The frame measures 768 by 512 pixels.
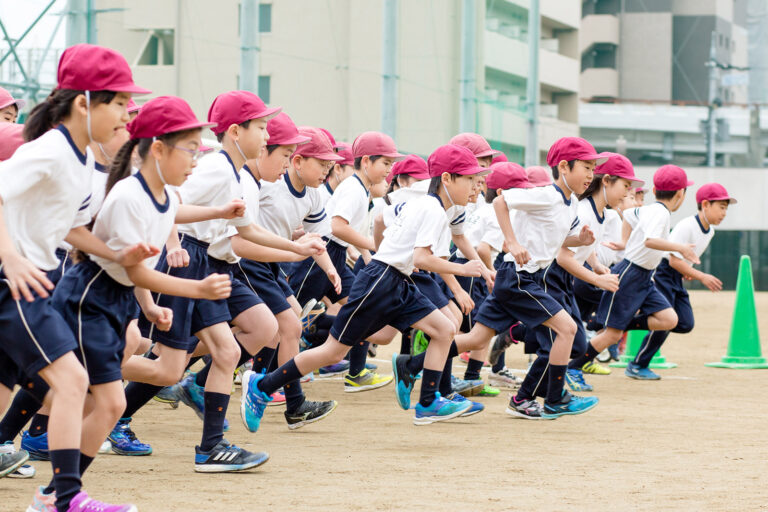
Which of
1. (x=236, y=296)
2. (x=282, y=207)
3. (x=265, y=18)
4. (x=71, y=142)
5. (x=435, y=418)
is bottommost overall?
(x=435, y=418)

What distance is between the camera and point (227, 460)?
562cm

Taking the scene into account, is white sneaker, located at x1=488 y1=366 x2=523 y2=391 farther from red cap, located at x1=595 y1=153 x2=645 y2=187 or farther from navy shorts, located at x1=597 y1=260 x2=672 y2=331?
red cap, located at x1=595 y1=153 x2=645 y2=187

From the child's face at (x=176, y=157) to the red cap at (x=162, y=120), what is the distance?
0.17 ft

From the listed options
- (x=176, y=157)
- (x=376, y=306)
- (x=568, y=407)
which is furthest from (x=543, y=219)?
(x=176, y=157)

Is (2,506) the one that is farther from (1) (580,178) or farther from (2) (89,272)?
(1) (580,178)

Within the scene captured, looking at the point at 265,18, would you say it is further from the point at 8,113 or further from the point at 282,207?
the point at 8,113

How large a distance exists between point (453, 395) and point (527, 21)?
2072cm

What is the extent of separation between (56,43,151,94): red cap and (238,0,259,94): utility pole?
32.2 feet

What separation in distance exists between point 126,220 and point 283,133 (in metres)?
2.49

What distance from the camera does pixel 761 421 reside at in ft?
26.1

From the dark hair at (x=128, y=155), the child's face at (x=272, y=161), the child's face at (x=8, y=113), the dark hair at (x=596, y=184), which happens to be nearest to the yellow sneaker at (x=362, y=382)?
the dark hair at (x=596, y=184)

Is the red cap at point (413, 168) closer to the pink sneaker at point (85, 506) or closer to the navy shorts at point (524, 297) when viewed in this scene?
the navy shorts at point (524, 297)

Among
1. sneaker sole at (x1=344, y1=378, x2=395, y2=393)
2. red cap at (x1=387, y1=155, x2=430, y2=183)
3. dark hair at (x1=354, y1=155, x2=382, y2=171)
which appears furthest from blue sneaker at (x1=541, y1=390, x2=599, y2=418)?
red cap at (x1=387, y1=155, x2=430, y2=183)

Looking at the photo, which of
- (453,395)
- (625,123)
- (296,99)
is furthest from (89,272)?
(625,123)
